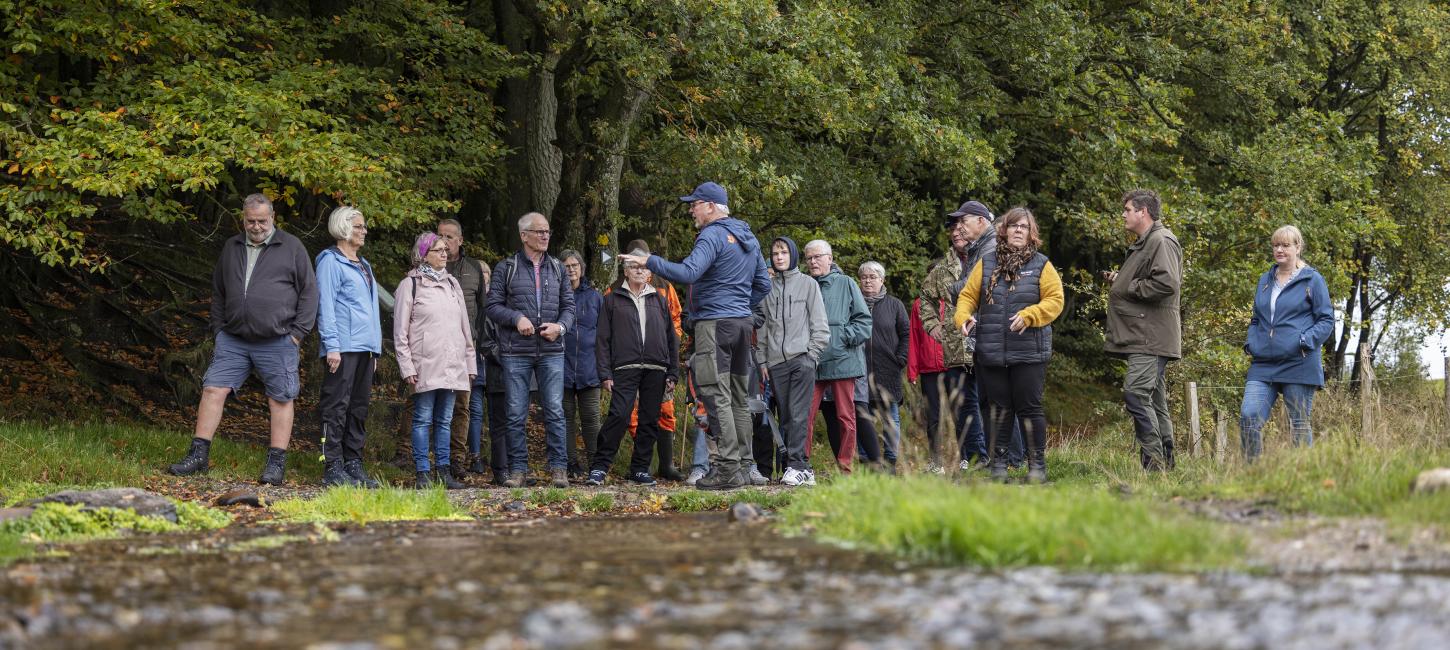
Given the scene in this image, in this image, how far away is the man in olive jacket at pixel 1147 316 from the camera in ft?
33.4

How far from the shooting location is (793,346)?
11.2 meters

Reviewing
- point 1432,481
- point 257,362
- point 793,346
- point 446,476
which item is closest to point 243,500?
point 257,362

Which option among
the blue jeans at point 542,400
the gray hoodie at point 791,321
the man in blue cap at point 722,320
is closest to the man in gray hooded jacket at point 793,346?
the gray hoodie at point 791,321

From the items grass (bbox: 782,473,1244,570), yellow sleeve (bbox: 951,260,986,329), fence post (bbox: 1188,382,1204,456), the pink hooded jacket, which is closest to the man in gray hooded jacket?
yellow sleeve (bbox: 951,260,986,329)

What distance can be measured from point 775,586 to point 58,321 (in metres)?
15.0

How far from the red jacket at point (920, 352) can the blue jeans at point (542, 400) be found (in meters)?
3.17

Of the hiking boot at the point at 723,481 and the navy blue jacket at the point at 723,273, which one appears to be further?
the hiking boot at the point at 723,481

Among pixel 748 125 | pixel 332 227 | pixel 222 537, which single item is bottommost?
pixel 222 537

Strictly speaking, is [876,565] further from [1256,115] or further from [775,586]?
[1256,115]

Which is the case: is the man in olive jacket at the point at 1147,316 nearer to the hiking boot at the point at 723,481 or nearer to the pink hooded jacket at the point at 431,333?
the hiking boot at the point at 723,481

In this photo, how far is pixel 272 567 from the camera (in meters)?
6.03

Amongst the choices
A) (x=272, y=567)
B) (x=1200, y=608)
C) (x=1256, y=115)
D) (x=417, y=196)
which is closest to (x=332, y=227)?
(x=417, y=196)

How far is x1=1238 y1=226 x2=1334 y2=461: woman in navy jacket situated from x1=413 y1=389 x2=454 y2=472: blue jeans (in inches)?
231

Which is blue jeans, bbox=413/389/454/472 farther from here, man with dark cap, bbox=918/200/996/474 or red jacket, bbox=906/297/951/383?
red jacket, bbox=906/297/951/383
